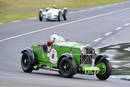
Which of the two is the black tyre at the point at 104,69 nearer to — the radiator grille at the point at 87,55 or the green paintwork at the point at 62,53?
the green paintwork at the point at 62,53

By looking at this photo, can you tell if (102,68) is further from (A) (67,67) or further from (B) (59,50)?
(B) (59,50)

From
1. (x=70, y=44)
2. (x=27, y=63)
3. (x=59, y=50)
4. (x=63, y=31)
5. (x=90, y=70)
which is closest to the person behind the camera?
(x=90, y=70)

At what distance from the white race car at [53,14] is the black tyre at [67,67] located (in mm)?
21478

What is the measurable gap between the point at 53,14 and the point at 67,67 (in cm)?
2195

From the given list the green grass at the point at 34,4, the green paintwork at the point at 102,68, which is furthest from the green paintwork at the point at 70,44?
the green grass at the point at 34,4

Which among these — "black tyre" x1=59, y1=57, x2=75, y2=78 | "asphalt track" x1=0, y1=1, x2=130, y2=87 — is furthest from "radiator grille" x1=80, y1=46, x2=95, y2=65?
"asphalt track" x1=0, y1=1, x2=130, y2=87

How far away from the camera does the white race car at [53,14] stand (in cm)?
3550

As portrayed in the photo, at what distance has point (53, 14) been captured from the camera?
3562 cm

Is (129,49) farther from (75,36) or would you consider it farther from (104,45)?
(75,36)

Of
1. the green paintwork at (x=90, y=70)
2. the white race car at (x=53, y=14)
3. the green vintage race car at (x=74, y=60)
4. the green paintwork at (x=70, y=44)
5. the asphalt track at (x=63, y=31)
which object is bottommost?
the green paintwork at (x=90, y=70)

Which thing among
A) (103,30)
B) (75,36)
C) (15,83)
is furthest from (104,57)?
(103,30)

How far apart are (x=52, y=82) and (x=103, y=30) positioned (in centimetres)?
2015

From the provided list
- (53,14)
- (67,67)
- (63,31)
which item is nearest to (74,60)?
(67,67)

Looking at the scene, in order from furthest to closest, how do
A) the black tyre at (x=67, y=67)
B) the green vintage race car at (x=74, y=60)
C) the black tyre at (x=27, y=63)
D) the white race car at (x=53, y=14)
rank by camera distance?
the white race car at (x=53, y=14), the black tyre at (x=27, y=63), the green vintage race car at (x=74, y=60), the black tyre at (x=67, y=67)
